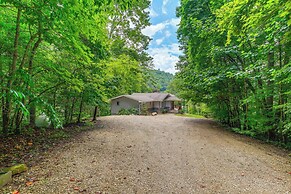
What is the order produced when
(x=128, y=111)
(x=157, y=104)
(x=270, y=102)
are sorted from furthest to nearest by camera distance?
(x=157, y=104) → (x=128, y=111) → (x=270, y=102)

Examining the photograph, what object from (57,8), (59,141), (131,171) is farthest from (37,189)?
(59,141)

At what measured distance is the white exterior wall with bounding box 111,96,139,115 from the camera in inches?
995

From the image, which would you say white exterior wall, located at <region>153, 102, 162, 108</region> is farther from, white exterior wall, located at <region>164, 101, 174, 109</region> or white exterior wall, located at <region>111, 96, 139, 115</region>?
white exterior wall, located at <region>111, 96, 139, 115</region>

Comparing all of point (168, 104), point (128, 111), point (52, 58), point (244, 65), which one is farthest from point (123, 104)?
point (52, 58)

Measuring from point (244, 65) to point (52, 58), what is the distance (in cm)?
919

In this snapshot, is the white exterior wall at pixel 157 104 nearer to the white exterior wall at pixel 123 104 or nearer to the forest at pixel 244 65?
→ the white exterior wall at pixel 123 104

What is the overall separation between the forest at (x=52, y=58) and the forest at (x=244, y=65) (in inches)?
136

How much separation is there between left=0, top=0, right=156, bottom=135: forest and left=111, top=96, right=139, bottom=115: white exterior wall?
41.7ft

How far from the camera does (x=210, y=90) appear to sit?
38.1ft

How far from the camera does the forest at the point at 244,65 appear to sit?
490 cm

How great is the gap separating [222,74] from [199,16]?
394cm

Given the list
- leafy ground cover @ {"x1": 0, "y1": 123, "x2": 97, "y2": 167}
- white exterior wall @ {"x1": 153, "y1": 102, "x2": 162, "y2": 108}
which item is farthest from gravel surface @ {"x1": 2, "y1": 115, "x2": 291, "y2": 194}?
white exterior wall @ {"x1": 153, "y1": 102, "x2": 162, "y2": 108}

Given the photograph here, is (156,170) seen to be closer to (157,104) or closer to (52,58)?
(52,58)

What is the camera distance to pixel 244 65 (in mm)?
9695
